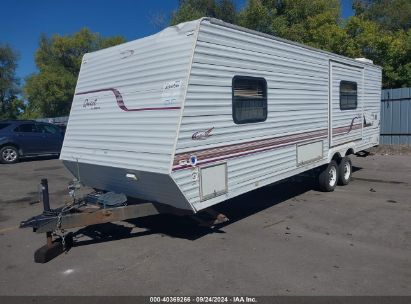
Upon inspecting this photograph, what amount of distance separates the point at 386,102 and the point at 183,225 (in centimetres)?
1270

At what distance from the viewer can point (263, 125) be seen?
6375 mm

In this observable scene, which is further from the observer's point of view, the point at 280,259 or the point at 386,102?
the point at 386,102

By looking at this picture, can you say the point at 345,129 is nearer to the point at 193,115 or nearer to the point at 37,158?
the point at 193,115

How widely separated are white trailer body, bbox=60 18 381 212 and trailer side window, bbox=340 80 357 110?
4.87ft

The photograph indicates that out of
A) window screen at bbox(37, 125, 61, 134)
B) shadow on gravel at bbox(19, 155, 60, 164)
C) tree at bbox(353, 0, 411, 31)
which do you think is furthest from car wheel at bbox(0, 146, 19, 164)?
tree at bbox(353, 0, 411, 31)

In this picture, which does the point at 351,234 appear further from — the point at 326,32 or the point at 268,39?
the point at 326,32

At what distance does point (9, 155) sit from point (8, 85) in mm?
41945

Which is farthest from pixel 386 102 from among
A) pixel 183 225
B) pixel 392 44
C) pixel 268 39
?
pixel 183 225

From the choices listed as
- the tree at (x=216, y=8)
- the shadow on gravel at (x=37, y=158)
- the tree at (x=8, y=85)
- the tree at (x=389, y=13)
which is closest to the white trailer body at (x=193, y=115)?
the shadow on gravel at (x=37, y=158)

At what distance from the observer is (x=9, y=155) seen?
15.1 m

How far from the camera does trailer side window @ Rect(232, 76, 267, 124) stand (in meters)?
5.81

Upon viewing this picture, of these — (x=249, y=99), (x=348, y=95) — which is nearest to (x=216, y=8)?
(x=348, y=95)

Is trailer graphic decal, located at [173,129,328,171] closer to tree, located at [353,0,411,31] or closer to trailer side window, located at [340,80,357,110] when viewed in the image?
trailer side window, located at [340,80,357,110]

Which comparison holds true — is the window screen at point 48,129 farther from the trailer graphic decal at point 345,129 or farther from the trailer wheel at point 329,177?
the trailer graphic decal at point 345,129
